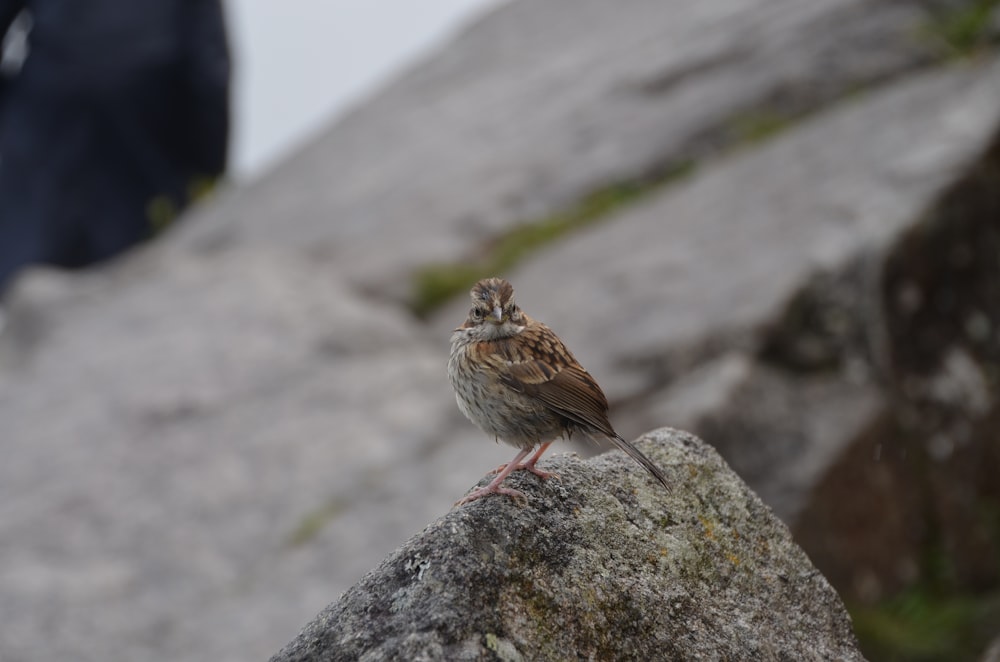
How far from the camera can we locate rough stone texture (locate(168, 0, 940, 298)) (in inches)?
416

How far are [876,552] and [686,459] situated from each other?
150 inches

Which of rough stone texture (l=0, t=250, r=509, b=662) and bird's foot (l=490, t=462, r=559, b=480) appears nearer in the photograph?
bird's foot (l=490, t=462, r=559, b=480)

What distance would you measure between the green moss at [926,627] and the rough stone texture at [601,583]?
3.05 meters

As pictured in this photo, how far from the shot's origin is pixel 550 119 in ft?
39.9

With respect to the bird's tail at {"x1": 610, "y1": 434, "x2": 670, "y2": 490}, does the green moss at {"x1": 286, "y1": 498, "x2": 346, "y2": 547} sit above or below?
above

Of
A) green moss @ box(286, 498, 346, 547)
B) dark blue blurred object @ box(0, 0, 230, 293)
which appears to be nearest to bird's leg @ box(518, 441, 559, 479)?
green moss @ box(286, 498, 346, 547)

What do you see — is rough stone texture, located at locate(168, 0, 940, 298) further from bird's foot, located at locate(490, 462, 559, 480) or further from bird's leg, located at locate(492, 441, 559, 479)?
bird's foot, located at locate(490, 462, 559, 480)

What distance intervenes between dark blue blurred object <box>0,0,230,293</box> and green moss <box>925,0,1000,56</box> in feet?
25.6

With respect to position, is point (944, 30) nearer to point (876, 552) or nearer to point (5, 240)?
point (876, 552)

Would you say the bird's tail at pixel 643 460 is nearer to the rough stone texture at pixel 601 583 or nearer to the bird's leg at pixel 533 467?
the rough stone texture at pixel 601 583

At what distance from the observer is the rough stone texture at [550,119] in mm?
10578

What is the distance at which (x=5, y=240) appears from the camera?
557 inches

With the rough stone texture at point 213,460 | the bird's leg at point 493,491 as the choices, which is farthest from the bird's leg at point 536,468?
the rough stone texture at point 213,460

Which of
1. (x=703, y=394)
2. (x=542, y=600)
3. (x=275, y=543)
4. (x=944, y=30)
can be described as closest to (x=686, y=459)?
(x=542, y=600)
